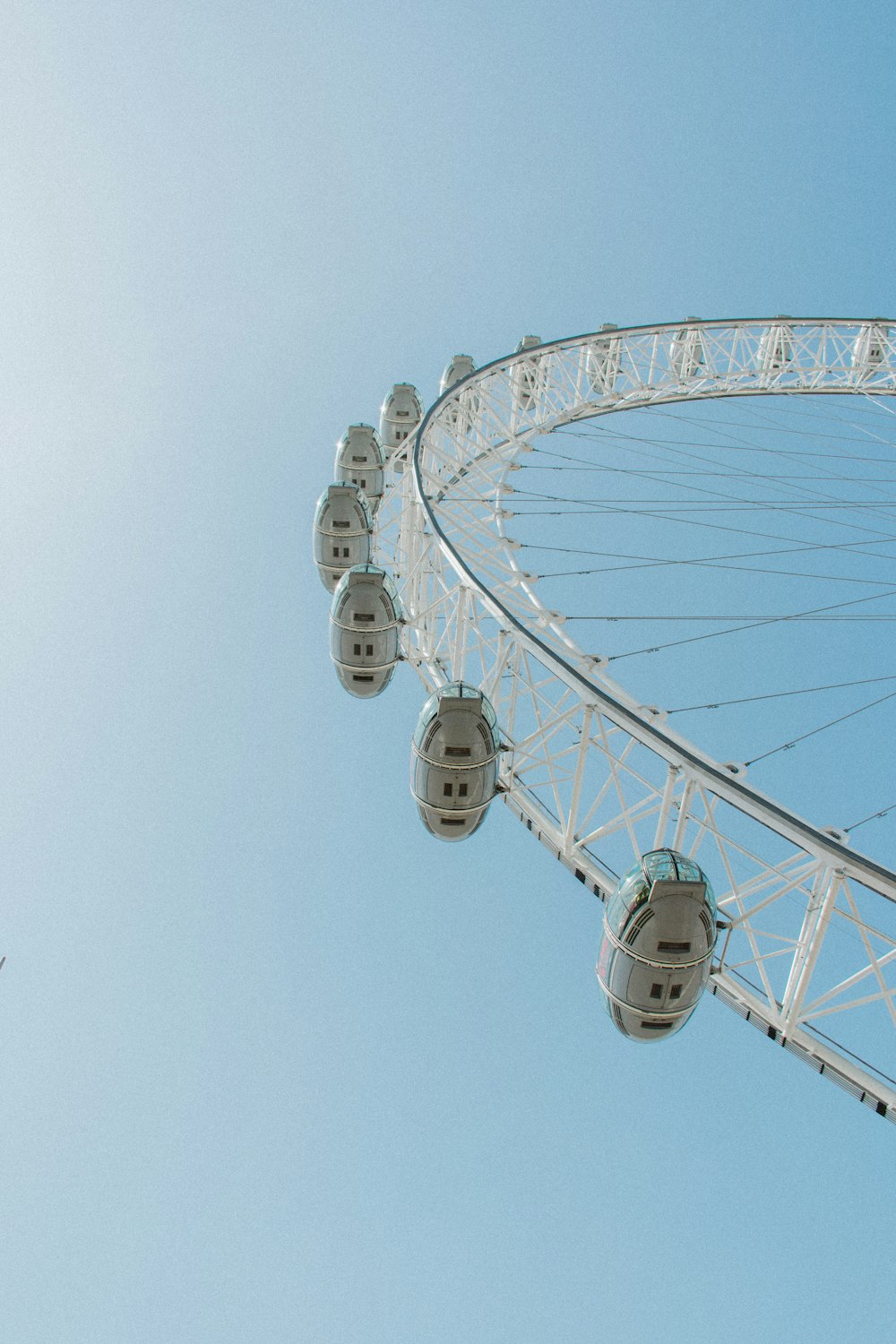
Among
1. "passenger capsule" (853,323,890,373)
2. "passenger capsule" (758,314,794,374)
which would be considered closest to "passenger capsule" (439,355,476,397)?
"passenger capsule" (758,314,794,374)

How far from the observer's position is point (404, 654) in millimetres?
12859

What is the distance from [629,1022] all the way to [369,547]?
32.6 feet

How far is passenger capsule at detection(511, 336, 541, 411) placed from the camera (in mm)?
20766

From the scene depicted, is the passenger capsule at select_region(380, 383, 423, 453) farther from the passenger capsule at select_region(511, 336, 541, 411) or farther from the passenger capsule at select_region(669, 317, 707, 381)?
the passenger capsule at select_region(669, 317, 707, 381)

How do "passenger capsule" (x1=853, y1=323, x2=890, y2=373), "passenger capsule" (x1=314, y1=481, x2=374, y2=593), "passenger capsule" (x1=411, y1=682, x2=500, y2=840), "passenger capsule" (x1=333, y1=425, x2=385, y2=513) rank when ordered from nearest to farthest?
"passenger capsule" (x1=411, y1=682, x2=500, y2=840) < "passenger capsule" (x1=314, y1=481, x2=374, y2=593) < "passenger capsule" (x1=333, y1=425, x2=385, y2=513) < "passenger capsule" (x1=853, y1=323, x2=890, y2=373)

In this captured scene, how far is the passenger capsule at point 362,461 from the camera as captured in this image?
18547 millimetres

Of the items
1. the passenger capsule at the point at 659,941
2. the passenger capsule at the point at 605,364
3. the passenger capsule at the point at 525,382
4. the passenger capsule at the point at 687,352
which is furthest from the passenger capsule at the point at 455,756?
the passenger capsule at the point at 687,352

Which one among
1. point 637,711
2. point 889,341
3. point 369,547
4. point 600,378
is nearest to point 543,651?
point 637,711

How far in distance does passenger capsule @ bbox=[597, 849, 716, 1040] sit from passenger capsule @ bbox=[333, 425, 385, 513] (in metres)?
12.9

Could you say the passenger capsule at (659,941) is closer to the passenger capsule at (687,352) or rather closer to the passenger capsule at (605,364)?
the passenger capsule at (605,364)

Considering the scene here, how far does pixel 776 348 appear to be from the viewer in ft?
83.9

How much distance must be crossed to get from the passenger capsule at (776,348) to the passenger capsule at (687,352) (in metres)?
2.33

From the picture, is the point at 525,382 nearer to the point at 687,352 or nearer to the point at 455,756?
the point at 687,352

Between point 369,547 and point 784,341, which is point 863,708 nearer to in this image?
point 369,547
